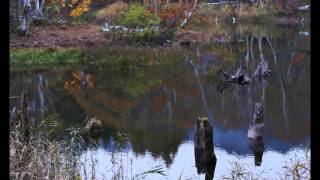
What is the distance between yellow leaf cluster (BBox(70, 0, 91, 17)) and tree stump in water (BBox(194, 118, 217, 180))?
30413 millimetres

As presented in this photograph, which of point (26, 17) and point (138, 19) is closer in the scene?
point (26, 17)

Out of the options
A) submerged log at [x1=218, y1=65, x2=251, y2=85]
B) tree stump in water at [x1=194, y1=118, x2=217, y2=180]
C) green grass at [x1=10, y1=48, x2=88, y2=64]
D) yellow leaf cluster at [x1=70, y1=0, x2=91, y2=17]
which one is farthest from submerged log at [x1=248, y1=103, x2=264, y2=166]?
yellow leaf cluster at [x1=70, y1=0, x2=91, y2=17]

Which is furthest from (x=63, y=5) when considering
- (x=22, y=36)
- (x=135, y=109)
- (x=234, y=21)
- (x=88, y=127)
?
(x=88, y=127)

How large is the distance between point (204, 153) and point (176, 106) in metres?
7.69

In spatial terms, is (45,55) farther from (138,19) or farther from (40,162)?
(40,162)

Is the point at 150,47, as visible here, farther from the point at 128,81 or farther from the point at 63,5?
the point at 63,5

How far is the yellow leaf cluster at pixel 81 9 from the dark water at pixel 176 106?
13480 mm

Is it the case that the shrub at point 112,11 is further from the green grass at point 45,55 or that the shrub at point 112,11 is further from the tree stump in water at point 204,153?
the tree stump in water at point 204,153

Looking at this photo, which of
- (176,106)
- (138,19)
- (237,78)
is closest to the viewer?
(176,106)

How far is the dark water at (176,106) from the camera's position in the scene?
12.0 m

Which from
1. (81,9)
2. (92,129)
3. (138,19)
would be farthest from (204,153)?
(81,9)

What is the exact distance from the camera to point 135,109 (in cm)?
1808

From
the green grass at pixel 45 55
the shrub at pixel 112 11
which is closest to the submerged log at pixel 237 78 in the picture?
the green grass at pixel 45 55

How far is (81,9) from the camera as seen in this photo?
40.6 metres
